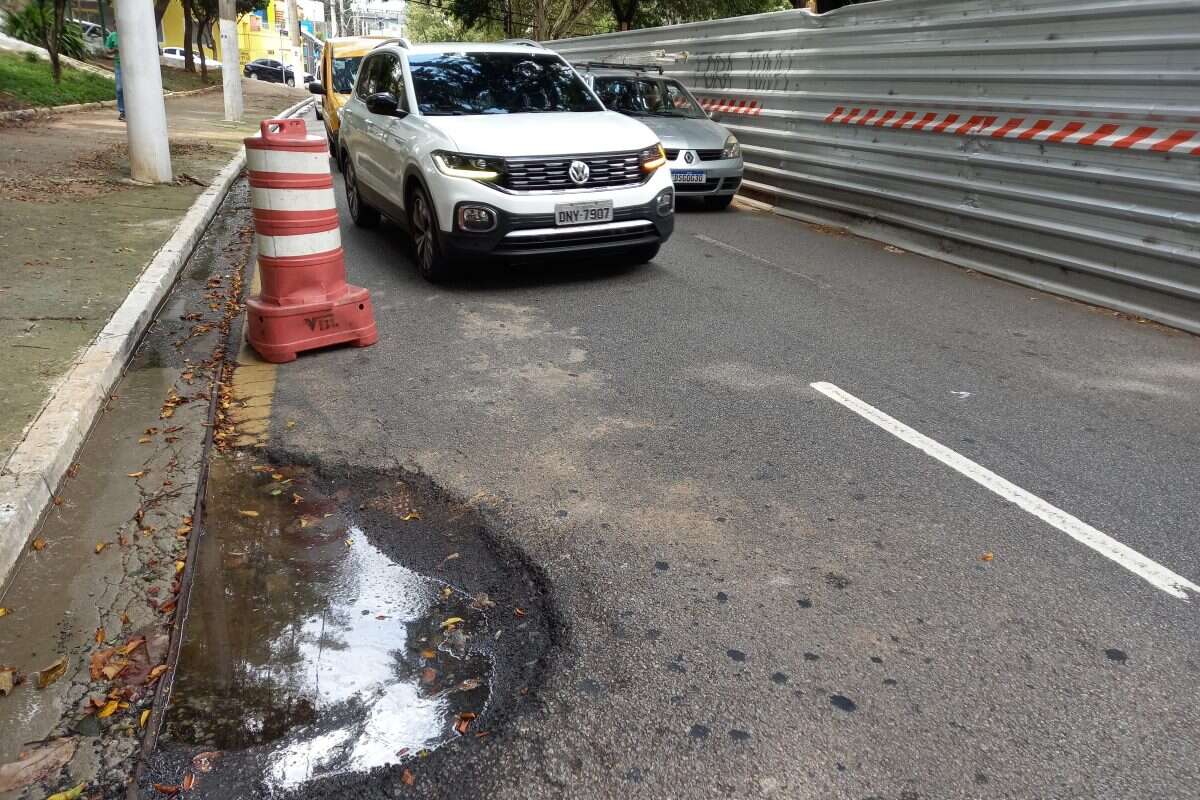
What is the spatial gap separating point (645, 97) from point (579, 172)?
20.6 ft

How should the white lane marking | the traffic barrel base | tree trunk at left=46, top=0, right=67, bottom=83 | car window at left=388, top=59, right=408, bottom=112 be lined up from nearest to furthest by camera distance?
the white lane marking < the traffic barrel base < car window at left=388, top=59, right=408, bottom=112 < tree trunk at left=46, top=0, right=67, bottom=83

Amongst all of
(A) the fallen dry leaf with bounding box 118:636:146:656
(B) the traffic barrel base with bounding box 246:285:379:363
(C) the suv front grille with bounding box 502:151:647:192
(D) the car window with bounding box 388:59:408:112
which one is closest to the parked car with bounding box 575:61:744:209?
(D) the car window with bounding box 388:59:408:112

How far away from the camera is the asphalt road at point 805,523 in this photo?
2.52 meters

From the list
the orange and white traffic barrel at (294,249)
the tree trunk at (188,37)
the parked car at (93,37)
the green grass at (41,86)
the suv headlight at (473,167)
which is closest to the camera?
the orange and white traffic barrel at (294,249)

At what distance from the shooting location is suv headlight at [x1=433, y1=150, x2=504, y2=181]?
6.99 meters

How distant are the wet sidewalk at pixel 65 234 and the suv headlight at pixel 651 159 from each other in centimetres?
413

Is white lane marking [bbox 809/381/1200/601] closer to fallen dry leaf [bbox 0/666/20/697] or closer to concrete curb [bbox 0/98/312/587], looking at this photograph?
fallen dry leaf [bbox 0/666/20/697]

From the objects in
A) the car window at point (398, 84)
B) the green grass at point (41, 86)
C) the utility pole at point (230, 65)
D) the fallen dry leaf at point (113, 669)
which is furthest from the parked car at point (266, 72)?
the fallen dry leaf at point (113, 669)

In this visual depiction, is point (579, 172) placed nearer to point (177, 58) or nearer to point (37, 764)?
point (37, 764)

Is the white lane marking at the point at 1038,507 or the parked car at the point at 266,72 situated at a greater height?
the parked car at the point at 266,72

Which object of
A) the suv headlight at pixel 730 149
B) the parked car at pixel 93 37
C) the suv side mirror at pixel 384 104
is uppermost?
the parked car at pixel 93 37

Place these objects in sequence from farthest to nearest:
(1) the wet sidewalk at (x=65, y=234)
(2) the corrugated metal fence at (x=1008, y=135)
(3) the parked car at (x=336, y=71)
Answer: (3) the parked car at (x=336, y=71) < (2) the corrugated metal fence at (x=1008, y=135) < (1) the wet sidewalk at (x=65, y=234)

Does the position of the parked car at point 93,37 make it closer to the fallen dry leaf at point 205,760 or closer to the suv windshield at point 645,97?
the suv windshield at point 645,97

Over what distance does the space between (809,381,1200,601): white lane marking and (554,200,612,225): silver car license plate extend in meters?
2.84
